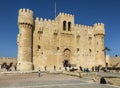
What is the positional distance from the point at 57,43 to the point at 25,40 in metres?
6.37

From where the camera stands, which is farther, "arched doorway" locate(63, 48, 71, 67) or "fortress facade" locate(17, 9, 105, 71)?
"arched doorway" locate(63, 48, 71, 67)

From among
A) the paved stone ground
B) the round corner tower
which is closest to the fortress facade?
the round corner tower

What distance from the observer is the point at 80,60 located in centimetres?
3825

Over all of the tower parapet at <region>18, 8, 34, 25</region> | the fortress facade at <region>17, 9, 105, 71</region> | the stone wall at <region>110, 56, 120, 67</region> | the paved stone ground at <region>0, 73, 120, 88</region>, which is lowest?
the paved stone ground at <region>0, 73, 120, 88</region>

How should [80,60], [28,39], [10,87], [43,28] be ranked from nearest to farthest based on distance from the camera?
1. [10,87]
2. [28,39]
3. [43,28]
4. [80,60]

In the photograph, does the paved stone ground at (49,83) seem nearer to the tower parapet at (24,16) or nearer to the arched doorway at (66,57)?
the tower parapet at (24,16)

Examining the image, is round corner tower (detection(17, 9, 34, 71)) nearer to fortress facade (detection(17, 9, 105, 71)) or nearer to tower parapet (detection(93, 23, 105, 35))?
fortress facade (detection(17, 9, 105, 71))

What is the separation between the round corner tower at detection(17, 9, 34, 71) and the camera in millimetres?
32438

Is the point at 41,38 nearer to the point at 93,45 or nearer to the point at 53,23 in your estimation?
the point at 53,23

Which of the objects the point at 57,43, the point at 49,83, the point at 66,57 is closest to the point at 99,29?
the point at 66,57

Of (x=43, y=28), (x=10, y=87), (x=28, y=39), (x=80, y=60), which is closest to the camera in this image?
(x=10, y=87)

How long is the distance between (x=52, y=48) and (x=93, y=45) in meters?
8.87

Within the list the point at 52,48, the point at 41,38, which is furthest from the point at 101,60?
the point at 41,38

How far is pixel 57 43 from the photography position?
36.6 metres
